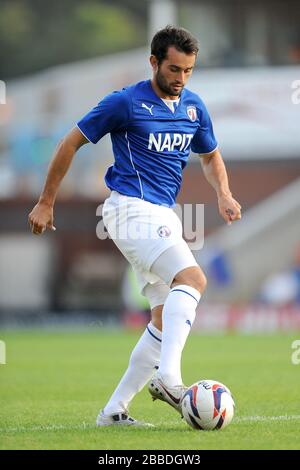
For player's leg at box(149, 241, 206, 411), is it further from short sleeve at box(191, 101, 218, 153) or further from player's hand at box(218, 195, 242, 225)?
short sleeve at box(191, 101, 218, 153)

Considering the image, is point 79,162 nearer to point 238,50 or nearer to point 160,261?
point 238,50

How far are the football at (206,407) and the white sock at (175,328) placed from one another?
126 millimetres

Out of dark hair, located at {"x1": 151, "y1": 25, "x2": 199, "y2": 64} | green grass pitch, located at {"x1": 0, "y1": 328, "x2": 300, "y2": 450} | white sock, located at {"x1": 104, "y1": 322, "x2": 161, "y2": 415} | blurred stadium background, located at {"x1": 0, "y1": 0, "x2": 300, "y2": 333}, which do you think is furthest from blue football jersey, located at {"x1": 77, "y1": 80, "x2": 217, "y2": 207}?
blurred stadium background, located at {"x1": 0, "y1": 0, "x2": 300, "y2": 333}

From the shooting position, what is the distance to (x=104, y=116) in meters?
6.18

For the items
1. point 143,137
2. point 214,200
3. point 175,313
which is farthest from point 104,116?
point 214,200

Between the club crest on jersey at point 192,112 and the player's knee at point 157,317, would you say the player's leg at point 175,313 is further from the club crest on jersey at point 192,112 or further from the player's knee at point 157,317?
the club crest on jersey at point 192,112

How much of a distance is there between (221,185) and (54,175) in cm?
112

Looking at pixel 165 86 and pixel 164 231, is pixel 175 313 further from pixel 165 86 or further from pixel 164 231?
pixel 165 86

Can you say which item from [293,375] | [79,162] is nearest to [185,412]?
[293,375]

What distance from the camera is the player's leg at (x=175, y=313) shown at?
19.6 feet

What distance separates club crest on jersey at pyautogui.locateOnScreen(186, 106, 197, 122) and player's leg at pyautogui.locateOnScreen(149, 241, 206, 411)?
2.72 ft

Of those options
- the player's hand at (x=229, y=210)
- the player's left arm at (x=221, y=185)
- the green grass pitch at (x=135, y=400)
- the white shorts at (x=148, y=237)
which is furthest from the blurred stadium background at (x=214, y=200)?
the white shorts at (x=148, y=237)

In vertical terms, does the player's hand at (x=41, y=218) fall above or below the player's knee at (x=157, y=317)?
above

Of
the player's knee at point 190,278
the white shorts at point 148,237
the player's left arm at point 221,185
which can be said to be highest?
the player's left arm at point 221,185
